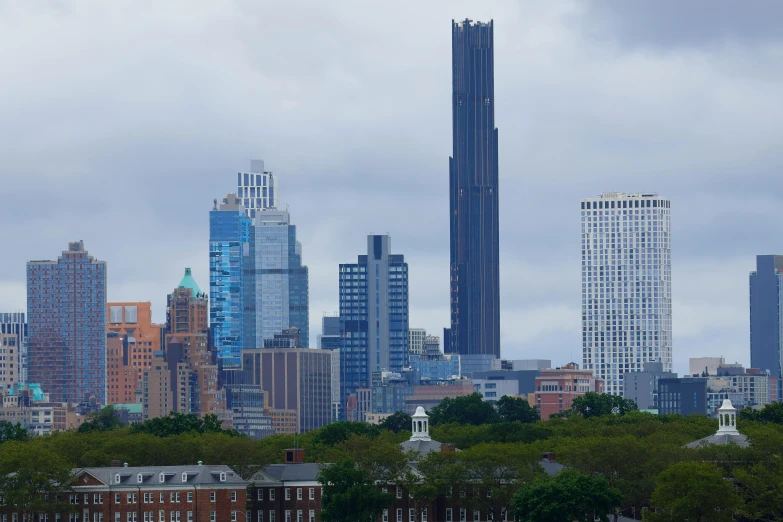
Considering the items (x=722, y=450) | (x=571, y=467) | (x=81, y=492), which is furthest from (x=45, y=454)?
(x=722, y=450)

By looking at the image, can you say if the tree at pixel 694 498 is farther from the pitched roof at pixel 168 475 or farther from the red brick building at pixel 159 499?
the pitched roof at pixel 168 475

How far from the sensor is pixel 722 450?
19375 cm

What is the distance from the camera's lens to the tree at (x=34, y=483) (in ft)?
626

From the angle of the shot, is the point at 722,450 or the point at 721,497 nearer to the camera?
the point at 721,497

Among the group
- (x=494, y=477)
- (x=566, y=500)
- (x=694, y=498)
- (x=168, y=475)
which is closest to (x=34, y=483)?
(x=168, y=475)

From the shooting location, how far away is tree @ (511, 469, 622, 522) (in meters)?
177

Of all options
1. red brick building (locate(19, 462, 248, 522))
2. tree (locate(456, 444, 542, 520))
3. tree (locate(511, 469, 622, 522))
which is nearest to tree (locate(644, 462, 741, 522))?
tree (locate(511, 469, 622, 522))

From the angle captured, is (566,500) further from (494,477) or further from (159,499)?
(159,499)

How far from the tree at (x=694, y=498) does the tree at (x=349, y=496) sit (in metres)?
28.0

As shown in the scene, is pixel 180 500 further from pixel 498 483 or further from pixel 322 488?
pixel 498 483

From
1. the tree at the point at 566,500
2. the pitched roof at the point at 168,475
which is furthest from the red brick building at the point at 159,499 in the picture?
the tree at the point at 566,500

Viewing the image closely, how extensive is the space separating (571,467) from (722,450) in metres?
14.8

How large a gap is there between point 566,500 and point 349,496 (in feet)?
69.6

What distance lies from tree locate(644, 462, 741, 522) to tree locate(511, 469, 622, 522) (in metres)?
6.50
